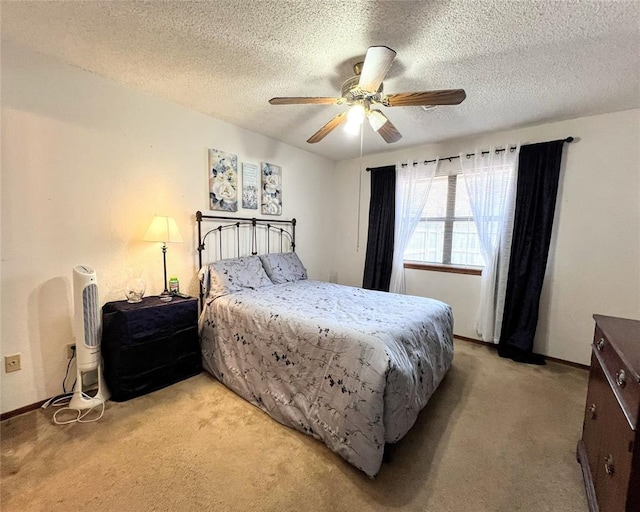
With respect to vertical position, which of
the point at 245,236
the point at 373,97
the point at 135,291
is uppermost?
the point at 373,97

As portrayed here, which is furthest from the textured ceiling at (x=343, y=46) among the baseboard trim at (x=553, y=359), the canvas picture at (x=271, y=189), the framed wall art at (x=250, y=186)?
the baseboard trim at (x=553, y=359)

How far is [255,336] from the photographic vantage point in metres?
2.13

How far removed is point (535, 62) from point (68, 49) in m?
3.08

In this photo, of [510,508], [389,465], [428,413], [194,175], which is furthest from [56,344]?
[510,508]

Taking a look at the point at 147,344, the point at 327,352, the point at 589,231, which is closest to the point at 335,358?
the point at 327,352

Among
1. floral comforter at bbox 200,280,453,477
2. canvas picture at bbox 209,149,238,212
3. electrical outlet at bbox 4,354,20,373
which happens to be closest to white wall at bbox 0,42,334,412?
electrical outlet at bbox 4,354,20,373

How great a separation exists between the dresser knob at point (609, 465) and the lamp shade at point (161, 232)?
112 inches

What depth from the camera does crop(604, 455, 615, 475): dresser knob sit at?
112 centimetres

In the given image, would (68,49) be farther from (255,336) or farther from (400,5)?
(255,336)

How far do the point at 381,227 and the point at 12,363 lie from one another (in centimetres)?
375

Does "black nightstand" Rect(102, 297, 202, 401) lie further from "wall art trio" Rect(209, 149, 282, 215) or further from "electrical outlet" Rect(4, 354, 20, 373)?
"wall art trio" Rect(209, 149, 282, 215)

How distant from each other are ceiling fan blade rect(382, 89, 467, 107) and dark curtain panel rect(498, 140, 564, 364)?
5.92 feet

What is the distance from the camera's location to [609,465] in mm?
1150

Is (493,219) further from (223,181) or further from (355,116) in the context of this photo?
(223,181)
